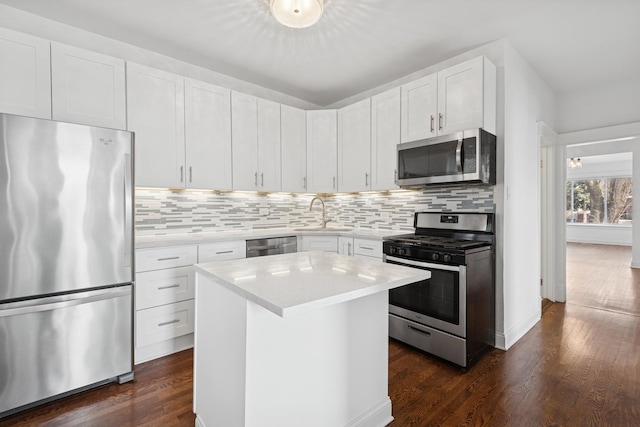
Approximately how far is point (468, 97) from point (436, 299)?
170 centimetres

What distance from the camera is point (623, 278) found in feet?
17.0

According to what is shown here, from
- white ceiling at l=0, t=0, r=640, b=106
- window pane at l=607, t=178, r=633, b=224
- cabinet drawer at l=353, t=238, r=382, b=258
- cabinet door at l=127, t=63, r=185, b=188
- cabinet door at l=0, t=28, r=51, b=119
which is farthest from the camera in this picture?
window pane at l=607, t=178, r=633, b=224

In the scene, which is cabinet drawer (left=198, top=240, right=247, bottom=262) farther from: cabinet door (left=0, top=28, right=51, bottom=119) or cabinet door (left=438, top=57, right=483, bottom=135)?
cabinet door (left=438, top=57, right=483, bottom=135)

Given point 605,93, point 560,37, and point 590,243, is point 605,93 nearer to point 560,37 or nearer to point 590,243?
point 560,37

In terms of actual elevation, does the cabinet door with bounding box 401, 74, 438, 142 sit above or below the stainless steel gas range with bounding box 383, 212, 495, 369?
above

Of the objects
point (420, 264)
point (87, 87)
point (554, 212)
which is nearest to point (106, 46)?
point (87, 87)

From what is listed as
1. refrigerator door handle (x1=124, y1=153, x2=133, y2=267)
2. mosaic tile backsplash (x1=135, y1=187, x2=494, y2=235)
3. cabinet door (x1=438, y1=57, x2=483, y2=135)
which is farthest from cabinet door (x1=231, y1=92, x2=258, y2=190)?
cabinet door (x1=438, y1=57, x2=483, y2=135)

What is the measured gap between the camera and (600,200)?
31.7 feet

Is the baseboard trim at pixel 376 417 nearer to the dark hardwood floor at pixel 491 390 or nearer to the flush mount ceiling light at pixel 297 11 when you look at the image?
the dark hardwood floor at pixel 491 390

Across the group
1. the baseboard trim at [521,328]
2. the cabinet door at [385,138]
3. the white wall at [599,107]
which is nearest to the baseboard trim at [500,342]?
the baseboard trim at [521,328]

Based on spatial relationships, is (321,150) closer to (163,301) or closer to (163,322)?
(163,301)

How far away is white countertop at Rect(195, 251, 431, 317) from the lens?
1.08 metres

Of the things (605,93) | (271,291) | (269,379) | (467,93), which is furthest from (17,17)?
(605,93)

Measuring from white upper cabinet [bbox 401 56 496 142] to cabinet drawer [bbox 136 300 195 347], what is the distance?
8.62ft
